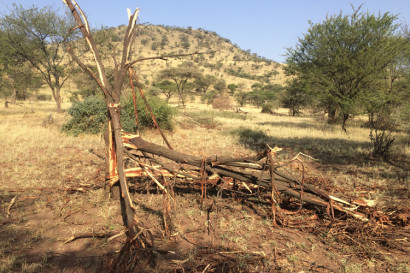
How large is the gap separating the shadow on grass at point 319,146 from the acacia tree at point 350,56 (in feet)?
14.2

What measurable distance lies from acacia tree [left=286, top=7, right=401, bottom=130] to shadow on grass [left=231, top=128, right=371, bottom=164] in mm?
4333

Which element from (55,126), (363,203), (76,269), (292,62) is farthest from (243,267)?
(292,62)

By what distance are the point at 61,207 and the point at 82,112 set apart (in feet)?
23.3

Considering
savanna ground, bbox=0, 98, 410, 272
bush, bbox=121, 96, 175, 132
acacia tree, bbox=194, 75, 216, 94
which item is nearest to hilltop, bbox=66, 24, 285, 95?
acacia tree, bbox=194, 75, 216, 94

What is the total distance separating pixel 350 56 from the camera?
43.8 feet

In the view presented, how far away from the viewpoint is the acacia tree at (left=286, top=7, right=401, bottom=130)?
41.6 ft

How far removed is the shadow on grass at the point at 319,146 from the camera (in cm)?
745

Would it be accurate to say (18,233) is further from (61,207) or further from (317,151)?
(317,151)

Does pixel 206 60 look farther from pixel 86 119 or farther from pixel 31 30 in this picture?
pixel 86 119

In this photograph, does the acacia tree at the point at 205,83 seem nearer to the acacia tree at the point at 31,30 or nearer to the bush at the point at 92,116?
the acacia tree at the point at 31,30

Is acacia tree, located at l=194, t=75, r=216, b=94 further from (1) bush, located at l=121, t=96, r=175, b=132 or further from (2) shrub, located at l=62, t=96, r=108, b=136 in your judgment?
(2) shrub, located at l=62, t=96, r=108, b=136

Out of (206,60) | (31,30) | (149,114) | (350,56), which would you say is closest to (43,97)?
(31,30)

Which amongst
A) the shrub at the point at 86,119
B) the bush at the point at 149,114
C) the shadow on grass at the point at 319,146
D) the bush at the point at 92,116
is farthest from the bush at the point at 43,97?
the shadow on grass at the point at 319,146

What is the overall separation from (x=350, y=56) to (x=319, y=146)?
739 cm
